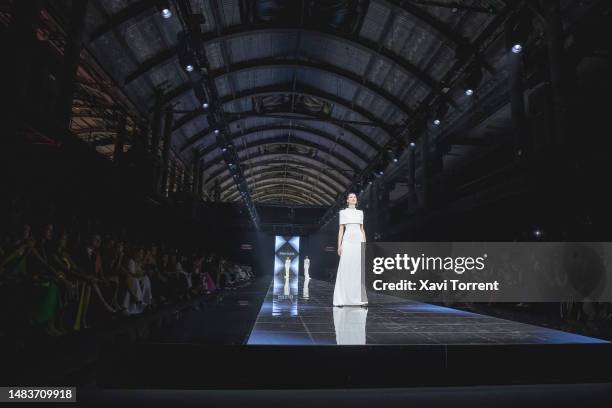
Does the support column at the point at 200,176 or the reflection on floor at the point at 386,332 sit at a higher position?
the support column at the point at 200,176

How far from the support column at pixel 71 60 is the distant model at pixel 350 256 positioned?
17.8 ft

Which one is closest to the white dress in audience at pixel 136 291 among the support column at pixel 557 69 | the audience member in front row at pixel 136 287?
the audience member in front row at pixel 136 287

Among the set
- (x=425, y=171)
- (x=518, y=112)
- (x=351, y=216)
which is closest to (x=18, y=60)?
(x=351, y=216)

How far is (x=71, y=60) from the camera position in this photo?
25.6 ft

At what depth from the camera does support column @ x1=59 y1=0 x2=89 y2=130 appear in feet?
23.8

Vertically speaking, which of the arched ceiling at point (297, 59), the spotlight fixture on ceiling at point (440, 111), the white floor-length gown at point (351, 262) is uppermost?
the arched ceiling at point (297, 59)

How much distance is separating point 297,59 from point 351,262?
1090 cm

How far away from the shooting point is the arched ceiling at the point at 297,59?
10516 millimetres

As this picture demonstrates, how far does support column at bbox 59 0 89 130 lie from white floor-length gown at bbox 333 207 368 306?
548 centimetres

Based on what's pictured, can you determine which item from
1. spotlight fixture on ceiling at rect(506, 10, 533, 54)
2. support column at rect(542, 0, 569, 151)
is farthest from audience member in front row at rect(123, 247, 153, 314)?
spotlight fixture on ceiling at rect(506, 10, 533, 54)

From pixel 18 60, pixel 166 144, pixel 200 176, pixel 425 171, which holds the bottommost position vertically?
pixel 18 60

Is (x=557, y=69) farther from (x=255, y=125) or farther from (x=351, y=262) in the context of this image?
(x=255, y=125)

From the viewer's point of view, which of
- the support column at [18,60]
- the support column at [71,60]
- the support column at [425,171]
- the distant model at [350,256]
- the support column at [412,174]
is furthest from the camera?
the support column at [412,174]

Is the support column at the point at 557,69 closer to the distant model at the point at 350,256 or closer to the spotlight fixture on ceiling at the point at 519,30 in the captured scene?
the spotlight fixture on ceiling at the point at 519,30
